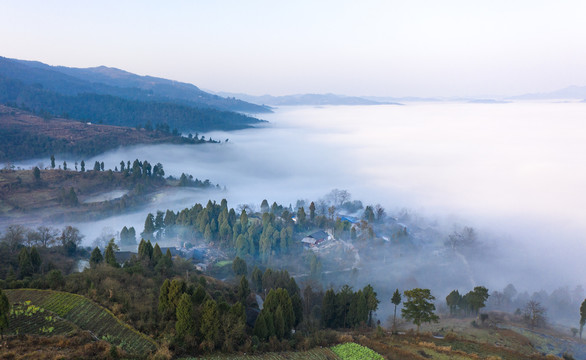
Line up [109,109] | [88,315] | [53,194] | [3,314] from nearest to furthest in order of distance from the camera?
[3,314]
[88,315]
[53,194]
[109,109]

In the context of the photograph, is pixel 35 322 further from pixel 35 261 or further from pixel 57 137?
pixel 57 137

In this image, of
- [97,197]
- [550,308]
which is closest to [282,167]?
[97,197]

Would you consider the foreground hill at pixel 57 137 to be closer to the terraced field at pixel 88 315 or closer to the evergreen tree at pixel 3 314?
the terraced field at pixel 88 315

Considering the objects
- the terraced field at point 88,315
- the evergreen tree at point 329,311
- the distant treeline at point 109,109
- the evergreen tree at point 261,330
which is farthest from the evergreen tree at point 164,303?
the distant treeline at point 109,109

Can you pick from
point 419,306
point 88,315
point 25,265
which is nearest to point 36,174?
point 25,265

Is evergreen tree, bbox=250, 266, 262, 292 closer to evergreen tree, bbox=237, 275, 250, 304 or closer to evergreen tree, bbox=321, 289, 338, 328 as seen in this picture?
evergreen tree, bbox=237, 275, 250, 304

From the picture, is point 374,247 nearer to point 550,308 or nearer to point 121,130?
point 550,308

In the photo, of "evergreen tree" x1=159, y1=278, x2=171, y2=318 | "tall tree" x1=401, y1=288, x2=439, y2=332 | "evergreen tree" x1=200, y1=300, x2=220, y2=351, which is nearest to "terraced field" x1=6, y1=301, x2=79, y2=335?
"evergreen tree" x1=159, y1=278, x2=171, y2=318
